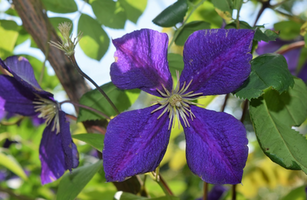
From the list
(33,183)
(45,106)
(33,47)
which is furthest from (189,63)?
(33,183)

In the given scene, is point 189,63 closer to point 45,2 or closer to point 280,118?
point 280,118

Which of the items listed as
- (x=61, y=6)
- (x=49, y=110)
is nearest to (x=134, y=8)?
(x=61, y=6)

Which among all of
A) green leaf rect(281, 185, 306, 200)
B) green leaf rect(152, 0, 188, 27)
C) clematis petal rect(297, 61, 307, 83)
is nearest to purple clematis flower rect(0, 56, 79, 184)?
green leaf rect(152, 0, 188, 27)

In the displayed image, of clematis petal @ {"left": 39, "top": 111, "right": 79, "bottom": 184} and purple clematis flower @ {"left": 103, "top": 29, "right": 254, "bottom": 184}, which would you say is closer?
purple clematis flower @ {"left": 103, "top": 29, "right": 254, "bottom": 184}

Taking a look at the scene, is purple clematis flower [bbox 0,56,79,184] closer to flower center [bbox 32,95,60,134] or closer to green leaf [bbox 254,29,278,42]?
flower center [bbox 32,95,60,134]

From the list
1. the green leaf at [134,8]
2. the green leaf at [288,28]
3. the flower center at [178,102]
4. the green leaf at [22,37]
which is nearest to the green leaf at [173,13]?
the flower center at [178,102]

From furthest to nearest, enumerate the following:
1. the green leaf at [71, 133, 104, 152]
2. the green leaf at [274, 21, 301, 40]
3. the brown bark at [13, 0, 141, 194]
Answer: the green leaf at [274, 21, 301, 40]
the brown bark at [13, 0, 141, 194]
the green leaf at [71, 133, 104, 152]

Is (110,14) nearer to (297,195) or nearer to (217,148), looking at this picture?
(217,148)
